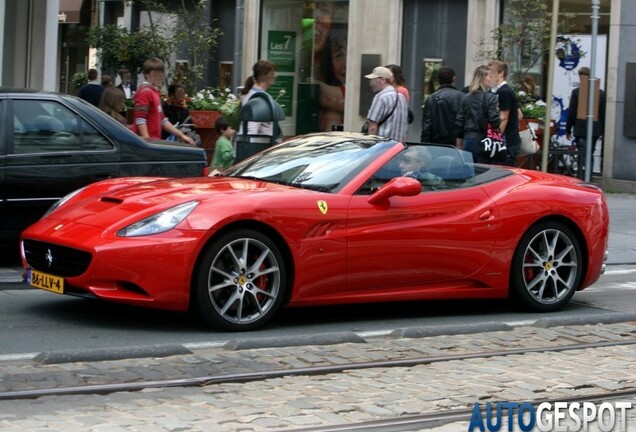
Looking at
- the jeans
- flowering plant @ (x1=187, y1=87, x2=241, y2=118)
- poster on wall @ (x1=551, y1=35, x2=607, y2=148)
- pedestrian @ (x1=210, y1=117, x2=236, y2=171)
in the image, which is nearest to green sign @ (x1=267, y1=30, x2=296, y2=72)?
poster on wall @ (x1=551, y1=35, x2=607, y2=148)

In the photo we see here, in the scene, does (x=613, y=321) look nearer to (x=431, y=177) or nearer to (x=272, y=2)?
(x=431, y=177)

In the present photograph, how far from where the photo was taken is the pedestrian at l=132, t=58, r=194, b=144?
Answer: 1316 centimetres

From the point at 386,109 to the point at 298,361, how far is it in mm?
6391

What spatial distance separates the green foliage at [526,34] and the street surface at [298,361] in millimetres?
12882

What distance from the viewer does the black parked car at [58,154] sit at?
10.2 meters

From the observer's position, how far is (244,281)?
26.5 feet

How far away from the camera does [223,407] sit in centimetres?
615

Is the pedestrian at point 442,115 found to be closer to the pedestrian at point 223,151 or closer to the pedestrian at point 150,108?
the pedestrian at point 223,151

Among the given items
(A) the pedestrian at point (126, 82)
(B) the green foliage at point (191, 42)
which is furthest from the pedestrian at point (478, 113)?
(A) the pedestrian at point (126, 82)

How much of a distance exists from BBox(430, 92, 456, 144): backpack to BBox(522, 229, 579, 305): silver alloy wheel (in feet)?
14.0

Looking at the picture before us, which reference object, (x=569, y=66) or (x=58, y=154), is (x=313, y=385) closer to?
(x=58, y=154)

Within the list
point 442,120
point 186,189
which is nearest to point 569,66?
point 442,120

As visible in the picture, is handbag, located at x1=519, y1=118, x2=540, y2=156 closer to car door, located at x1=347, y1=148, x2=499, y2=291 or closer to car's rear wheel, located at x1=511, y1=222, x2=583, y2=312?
car's rear wheel, located at x1=511, y1=222, x2=583, y2=312

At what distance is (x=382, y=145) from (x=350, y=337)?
1716 mm
